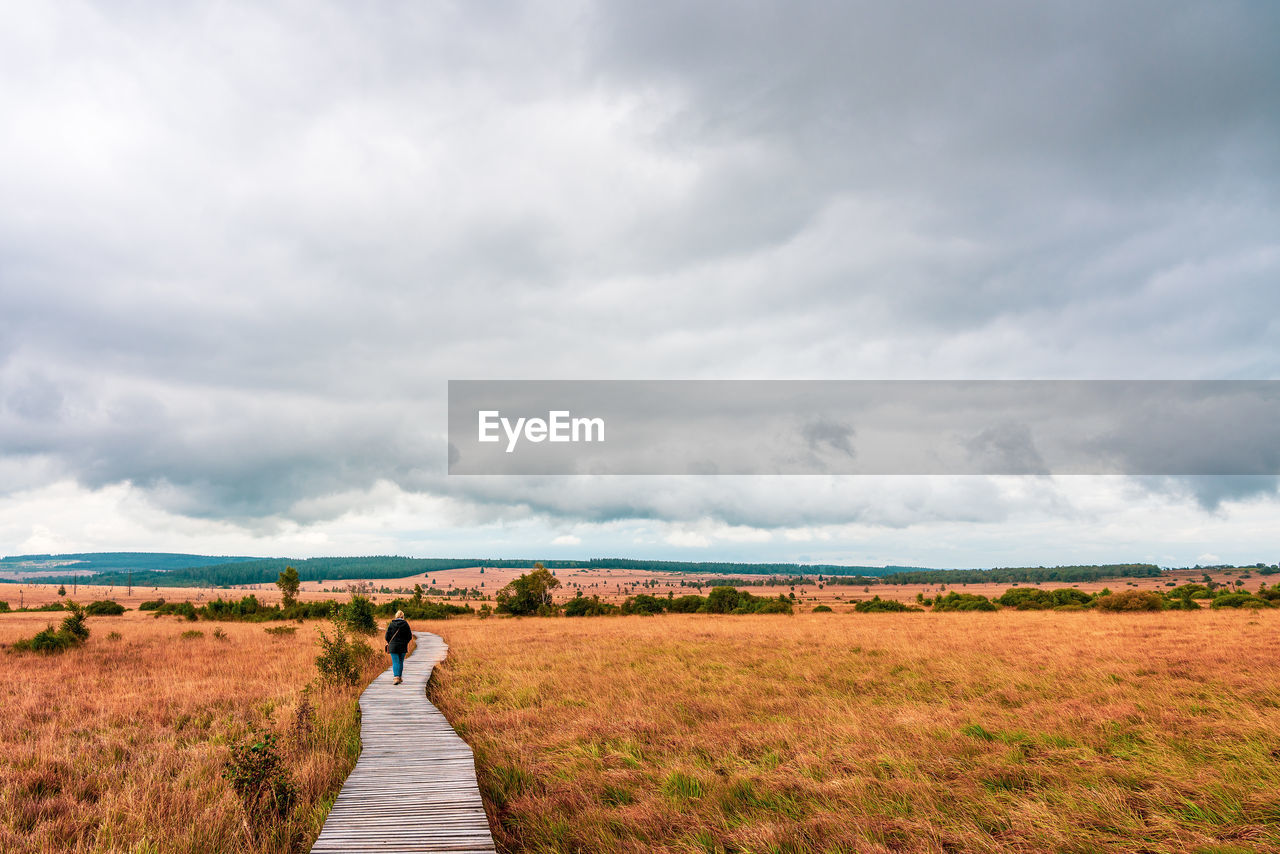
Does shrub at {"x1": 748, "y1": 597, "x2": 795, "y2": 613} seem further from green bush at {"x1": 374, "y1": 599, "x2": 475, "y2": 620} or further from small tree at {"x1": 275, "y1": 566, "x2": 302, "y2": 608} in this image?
small tree at {"x1": 275, "y1": 566, "x2": 302, "y2": 608}

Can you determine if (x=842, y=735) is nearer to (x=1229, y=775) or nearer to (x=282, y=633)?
(x=1229, y=775)

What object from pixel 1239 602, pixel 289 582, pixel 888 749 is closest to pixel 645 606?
pixel 289 582

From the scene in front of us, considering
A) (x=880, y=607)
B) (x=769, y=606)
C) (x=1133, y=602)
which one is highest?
(x=1133, y=602)

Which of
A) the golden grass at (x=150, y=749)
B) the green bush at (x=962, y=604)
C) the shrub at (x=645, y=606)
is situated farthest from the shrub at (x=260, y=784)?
the green bush at (x=962, y=604)

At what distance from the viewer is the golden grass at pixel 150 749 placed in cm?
854

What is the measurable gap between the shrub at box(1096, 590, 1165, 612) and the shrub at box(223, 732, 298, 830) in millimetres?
51392

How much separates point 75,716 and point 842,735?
18.5 meters

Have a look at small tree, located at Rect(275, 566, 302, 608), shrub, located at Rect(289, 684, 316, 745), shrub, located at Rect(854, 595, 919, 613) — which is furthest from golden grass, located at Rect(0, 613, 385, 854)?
shrub, located at Rect(854, 595, 919, 613)

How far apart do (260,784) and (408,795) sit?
2339 millimetres

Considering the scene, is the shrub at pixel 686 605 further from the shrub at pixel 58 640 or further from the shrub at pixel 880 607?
the shrub at pixel 58 640

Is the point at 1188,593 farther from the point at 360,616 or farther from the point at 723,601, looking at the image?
the point at 360,616

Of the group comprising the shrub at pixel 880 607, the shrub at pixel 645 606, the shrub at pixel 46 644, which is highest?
the shrub at pixel 46 644

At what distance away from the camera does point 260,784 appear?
9391 mm

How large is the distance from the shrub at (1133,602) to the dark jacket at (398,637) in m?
47.0
